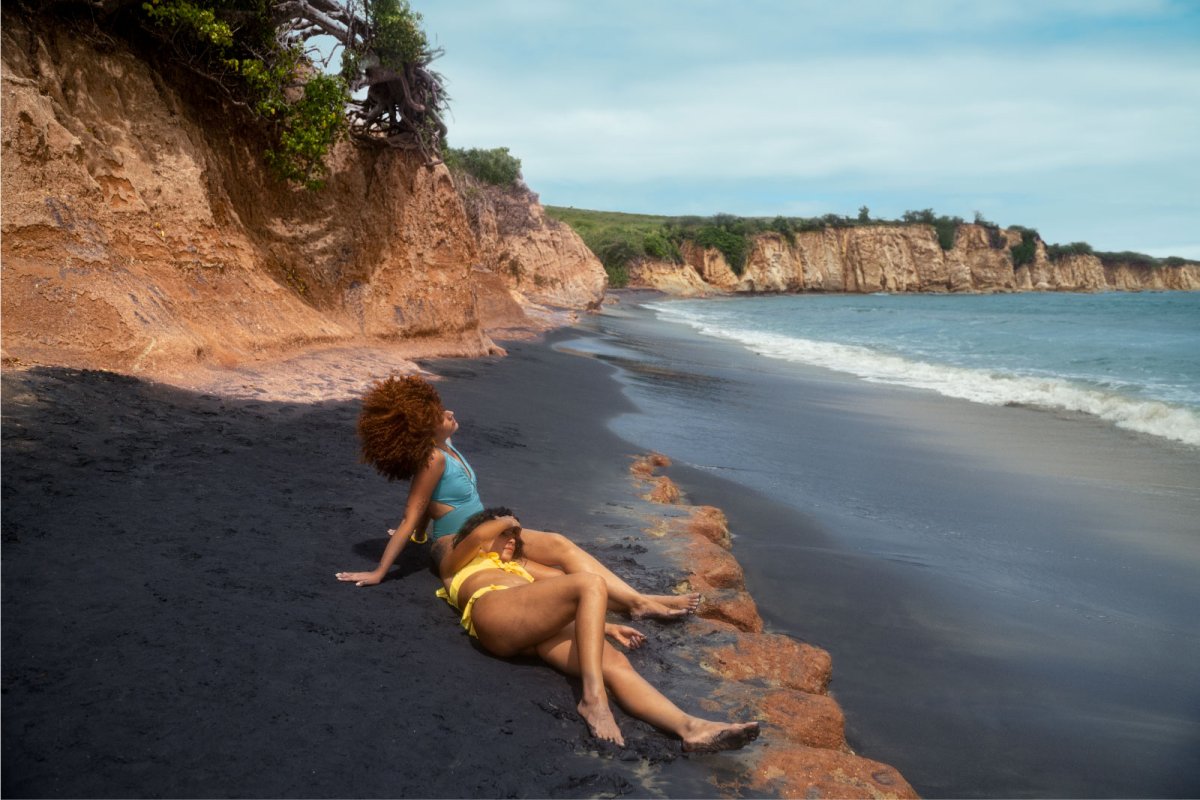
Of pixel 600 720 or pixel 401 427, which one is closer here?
pixel 600 720

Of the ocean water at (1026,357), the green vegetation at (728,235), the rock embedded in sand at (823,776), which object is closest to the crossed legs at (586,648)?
the rock embedded in sand at (823,776)

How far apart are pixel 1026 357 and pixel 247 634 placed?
21639 mm

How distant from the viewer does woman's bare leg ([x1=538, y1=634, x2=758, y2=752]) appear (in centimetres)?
293

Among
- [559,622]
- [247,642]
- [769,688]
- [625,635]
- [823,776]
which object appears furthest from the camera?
[625,635]

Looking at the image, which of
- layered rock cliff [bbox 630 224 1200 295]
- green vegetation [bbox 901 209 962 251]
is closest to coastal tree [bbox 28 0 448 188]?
layered rock cliff [bbox 630 224 1200 295]

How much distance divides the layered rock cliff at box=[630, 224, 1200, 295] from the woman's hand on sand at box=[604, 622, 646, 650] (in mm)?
72924

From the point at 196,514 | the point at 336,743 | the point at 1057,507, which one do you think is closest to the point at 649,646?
the point at 336,743

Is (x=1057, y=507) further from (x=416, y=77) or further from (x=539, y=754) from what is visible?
(x=416, y=77)

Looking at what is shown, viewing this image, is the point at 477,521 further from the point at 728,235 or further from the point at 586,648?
the point at 728,235

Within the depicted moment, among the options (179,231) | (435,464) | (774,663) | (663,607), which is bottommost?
(774,663)

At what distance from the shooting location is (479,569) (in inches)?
152

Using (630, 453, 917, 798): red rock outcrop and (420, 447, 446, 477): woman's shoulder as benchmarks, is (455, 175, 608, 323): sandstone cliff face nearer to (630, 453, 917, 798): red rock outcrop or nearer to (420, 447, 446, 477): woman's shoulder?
(630, 453, 917, 798): red rock outcrop

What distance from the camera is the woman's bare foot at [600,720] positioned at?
2.96m

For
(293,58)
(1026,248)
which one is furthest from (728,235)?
(293,58)
